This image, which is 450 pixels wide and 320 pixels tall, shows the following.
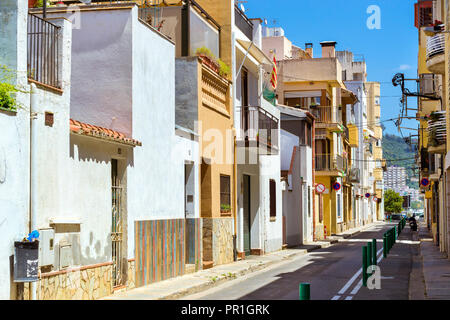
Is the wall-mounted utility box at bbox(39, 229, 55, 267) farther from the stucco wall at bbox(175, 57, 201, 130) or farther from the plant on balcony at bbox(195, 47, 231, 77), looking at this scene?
the plant on balcony at bbox(195, 47, 231, 77)

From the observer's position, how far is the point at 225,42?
25.5 m

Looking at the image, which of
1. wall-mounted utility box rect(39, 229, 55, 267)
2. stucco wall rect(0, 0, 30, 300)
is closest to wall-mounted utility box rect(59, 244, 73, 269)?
wall-mounted utility box rect(39, 229, 55, 267)

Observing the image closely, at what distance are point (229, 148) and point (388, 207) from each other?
11621 centimetres

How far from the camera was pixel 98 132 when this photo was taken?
14.3m

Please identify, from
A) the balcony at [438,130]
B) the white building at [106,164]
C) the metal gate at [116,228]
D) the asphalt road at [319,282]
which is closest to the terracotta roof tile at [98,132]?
the white building at [106,164]

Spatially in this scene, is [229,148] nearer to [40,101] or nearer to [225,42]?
[225,42]

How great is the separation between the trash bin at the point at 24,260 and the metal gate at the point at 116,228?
13.7ft

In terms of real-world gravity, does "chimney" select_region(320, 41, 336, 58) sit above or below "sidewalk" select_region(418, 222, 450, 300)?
above

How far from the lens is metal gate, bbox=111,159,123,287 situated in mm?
15539

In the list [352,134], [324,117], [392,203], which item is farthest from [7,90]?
[392,203]

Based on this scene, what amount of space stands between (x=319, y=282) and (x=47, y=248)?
8733mm

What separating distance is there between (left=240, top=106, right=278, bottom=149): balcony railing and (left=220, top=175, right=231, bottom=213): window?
83.1 inches

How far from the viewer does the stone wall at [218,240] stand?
73.4 feet
